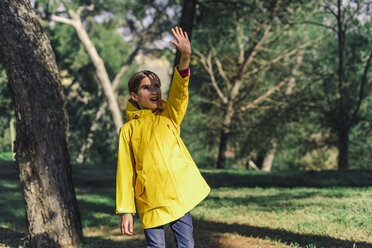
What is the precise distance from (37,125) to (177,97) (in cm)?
270

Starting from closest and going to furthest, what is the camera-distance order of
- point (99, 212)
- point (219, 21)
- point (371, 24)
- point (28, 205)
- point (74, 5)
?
point (28, 205)
point (99, 212)
point (371, 24)
point (219, 21)
point (74, 5)

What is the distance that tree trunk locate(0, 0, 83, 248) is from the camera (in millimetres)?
4992

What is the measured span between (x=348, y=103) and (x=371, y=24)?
203 inches

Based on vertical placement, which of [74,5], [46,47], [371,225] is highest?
[74,5]

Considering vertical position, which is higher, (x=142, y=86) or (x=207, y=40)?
(x=207, y=40)

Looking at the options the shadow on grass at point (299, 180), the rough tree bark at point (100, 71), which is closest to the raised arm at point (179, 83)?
the shadow on grass at point (299, 180)

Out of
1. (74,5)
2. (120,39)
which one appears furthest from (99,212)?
(120,39)

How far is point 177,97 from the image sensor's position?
3.18 meters

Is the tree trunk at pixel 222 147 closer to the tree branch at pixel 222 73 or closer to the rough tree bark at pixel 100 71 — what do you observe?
the tree branch at pixel 222 73

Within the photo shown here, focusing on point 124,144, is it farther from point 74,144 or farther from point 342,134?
point 74,144

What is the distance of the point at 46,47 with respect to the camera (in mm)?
5238

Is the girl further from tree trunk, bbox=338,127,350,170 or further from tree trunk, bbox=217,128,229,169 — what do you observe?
tree trunk, bbox=217,128,229,169

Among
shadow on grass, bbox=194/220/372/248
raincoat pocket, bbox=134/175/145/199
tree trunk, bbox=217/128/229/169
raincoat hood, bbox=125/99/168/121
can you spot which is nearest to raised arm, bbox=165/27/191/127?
raincoat hood, bbox=125/99/168/121

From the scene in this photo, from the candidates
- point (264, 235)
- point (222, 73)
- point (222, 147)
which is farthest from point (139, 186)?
point (222, 147)
